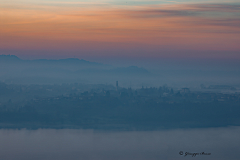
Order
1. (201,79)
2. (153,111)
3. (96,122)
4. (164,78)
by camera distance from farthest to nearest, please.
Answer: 1. (164,78)
2. (201,79)
3. (153,111)
4. (96,122)

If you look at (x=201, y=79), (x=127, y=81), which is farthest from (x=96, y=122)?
(x=201, y=79)

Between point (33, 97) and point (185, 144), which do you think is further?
point (33, 97)

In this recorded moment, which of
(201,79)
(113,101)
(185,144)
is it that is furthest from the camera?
(201,79)

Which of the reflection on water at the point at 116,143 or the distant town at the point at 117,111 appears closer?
the reflection on water at the point at 116,143

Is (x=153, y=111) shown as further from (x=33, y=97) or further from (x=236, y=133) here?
(x=33, y=97)

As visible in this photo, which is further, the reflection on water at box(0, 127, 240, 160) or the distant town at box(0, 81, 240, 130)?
the distant town at box(0, 81, 240, 130)

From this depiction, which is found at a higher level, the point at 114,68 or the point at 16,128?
the point at 114,68

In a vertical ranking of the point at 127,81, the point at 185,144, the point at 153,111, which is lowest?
the point at 185,144

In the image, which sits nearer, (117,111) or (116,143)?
(116,143)
